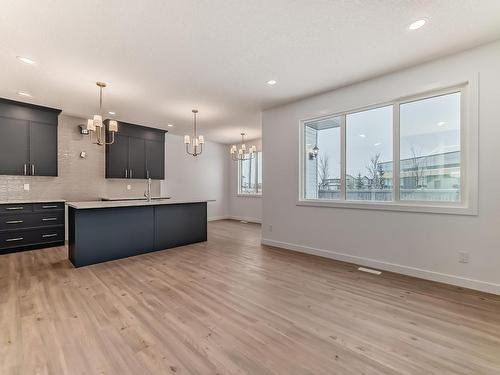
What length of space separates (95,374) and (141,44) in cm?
309

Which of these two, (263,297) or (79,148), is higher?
(79,148)

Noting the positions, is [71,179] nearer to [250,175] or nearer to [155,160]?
[155,160]

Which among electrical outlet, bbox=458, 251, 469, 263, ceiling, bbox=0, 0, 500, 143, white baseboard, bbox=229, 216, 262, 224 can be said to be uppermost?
ceiling, bbox=0, 0, 500, 143

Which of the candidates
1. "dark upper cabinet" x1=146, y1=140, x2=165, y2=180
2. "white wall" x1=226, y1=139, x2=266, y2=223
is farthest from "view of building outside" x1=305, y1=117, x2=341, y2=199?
"dark upper cabinet" x1=146, y1=140, x2=165, y2=180

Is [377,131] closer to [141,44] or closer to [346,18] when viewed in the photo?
[346,18]

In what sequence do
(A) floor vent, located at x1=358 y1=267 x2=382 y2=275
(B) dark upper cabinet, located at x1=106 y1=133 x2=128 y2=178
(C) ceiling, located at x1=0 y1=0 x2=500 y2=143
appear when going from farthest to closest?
(B) dark upper cabinet, located at x1=106 y1=133 x2=128 y2=178 → (A) floor vent, located at x1=358 y1=267 x2=382 y2=275 → (C) ceiling, located at x1=0 y1=0 x2=500 y2=143

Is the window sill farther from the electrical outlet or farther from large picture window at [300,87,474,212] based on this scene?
the electrical outlet

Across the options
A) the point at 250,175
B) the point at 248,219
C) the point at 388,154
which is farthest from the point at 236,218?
the point at 388,154

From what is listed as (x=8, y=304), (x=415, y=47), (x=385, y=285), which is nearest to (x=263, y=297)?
(x=385, y=285)

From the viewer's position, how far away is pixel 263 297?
264 cm

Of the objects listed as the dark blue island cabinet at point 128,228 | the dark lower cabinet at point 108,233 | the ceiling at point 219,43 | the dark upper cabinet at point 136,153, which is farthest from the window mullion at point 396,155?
the dark upper cabinet at point 136,153

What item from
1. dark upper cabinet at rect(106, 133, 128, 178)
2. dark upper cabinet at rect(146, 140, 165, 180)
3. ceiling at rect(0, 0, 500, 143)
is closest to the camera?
ceiling at rect(0, 0, 500, 143)

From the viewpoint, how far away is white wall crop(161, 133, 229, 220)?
745 centimetres

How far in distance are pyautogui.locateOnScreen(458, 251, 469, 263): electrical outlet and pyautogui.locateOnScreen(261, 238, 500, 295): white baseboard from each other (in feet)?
0.69
